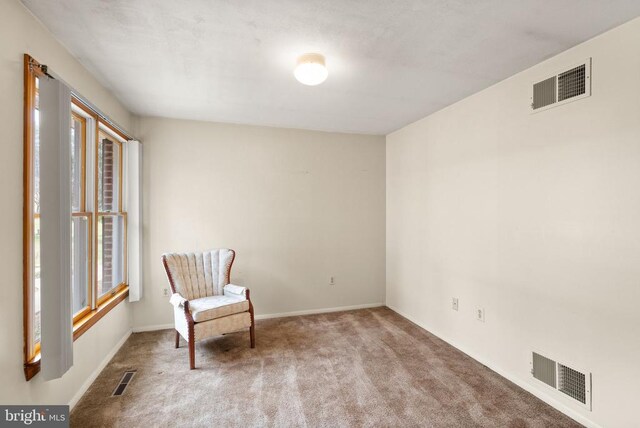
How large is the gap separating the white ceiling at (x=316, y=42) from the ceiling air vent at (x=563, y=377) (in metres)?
2.19

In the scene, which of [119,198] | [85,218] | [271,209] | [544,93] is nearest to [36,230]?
[85,218]

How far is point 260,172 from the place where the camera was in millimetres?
3986

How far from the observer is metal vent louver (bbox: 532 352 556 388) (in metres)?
2.22

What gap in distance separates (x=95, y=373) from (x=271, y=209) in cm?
237

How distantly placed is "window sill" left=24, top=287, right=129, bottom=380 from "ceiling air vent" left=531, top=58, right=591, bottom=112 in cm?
364

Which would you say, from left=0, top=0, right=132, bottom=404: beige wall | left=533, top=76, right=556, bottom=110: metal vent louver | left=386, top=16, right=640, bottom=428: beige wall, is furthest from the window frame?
left=533, top=76, right=556, bottom=110: metal vent louver

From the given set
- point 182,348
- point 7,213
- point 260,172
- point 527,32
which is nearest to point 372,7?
point 527,32

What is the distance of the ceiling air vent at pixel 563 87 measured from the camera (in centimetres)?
201

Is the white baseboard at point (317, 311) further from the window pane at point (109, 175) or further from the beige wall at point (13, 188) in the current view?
the beige wall at point (13, 188)

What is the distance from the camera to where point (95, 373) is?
8.34 feet

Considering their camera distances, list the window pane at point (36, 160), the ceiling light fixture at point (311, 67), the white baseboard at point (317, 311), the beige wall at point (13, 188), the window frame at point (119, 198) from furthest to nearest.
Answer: the white baseboard at point (317, 311)
the window frame at point (119, 198)
the ceiling light fixture at point (311, 67)
the window pane at point (36, 160)
the beige wall at point (13, 188)

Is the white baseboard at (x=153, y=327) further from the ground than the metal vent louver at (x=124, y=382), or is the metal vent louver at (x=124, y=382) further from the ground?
the white baseboard at (x=153, y=327)

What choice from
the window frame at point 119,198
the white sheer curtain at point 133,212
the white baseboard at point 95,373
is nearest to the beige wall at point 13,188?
the white baseboard at point 95,373

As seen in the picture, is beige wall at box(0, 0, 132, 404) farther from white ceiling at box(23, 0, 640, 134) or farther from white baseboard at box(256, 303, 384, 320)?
white baseboard at box(256, 303, 384, 320)
